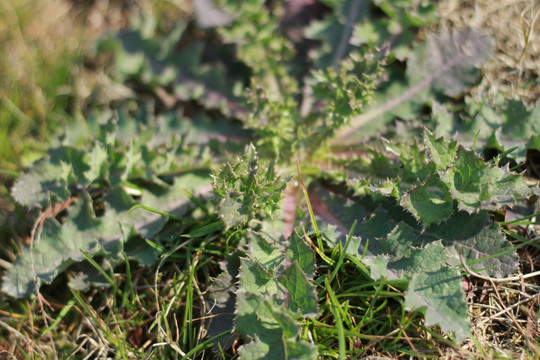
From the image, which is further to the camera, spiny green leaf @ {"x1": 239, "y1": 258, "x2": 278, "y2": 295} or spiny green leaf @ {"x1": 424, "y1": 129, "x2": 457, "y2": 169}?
spiny green leaf @ {"x1": 424, "y1": 129, "x2": 457, "y2": 169}

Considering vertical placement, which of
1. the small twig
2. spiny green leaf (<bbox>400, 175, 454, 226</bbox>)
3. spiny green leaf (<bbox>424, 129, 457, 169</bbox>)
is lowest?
the small twig

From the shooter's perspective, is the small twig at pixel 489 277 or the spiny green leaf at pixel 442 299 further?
the small twig at pixel 489 277

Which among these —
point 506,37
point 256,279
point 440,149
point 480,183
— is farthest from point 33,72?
point 506,37

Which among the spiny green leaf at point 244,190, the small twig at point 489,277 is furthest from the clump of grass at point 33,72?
the small twig at point 489,277

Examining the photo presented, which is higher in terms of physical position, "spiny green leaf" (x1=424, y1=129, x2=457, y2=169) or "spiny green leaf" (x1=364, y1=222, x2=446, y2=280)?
"spiny green leaf" (x1=424, y1=129, x2=457, y2=169)

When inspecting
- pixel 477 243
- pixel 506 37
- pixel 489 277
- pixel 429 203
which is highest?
pixel 506 37

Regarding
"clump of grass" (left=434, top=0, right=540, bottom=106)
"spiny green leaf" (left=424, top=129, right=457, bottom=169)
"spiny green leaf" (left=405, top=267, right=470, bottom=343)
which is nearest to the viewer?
"spiny green leaf" (left=405, top=267, right=470, bottom=343)

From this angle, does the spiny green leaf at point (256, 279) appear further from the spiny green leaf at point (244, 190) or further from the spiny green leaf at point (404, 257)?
the spiny green leaf at point (404, 257)

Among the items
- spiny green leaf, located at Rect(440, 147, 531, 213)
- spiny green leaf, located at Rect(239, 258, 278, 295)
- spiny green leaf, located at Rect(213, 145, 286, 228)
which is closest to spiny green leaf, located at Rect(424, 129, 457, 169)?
spiny green leaf, located at Rect(440, 147, 531, 213)

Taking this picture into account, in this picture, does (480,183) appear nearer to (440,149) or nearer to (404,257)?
(440,149)

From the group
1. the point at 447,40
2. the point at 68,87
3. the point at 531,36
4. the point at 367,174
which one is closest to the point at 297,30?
the point at 447,40

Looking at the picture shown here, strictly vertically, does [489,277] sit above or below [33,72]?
below

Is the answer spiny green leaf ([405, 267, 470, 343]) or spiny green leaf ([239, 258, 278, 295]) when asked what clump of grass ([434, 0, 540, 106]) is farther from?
spiny green leaf ([239, 258, 278, 295])

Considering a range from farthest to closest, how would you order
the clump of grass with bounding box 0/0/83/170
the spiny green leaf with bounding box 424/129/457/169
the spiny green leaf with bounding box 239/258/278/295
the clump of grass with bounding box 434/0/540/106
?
the clump of grass with bounding box 0/0/83/170 → the clump of grass with bounding box 434/0/540/106 → the spiny green leaf with bounding box 424/129/457/169 → the spiny green leaf with bounding box 239/258/278/295
